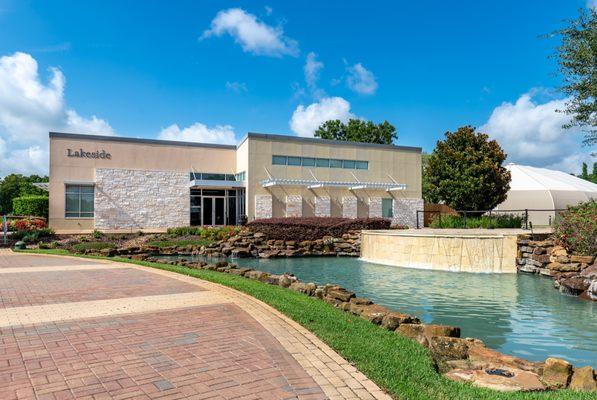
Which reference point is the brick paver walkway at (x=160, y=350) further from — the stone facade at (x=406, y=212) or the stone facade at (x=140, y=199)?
the stone facade at (x=406, y=212)

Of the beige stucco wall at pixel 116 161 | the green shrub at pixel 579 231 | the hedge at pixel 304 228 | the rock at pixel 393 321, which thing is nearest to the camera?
the rock at pixel 393 321

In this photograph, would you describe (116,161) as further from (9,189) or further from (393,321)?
(9,189)

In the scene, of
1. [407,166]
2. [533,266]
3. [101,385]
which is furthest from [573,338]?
[407,166]

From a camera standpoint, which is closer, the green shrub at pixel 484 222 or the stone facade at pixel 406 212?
the green shrub at pixel 484 222

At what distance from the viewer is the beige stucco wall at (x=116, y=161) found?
92.5ft

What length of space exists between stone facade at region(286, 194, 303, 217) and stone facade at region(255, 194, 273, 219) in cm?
130

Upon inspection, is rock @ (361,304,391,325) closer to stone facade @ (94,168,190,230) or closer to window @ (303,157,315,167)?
stone facade @ (94,168,190,230)

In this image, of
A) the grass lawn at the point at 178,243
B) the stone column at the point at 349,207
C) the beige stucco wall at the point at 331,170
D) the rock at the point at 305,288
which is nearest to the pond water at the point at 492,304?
the rock at the point at 305,288

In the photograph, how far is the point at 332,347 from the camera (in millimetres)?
5238

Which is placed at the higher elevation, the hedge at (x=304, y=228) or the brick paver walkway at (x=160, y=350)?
the hedge at (x=304, y=228)

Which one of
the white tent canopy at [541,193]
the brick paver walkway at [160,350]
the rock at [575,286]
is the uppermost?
the white tent canopy at [541,193]

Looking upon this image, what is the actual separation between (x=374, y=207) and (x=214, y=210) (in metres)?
12.3

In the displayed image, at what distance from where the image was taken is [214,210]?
31891 millimetres

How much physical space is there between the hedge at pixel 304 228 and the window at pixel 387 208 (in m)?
9.38
